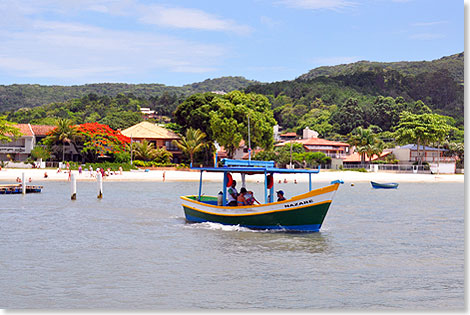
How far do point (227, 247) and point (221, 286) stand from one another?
593cm

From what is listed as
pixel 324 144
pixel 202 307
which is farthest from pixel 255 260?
pixel 324 144

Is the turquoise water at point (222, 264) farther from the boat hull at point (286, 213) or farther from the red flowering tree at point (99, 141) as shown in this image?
the red flowering tree at point (99, 141)

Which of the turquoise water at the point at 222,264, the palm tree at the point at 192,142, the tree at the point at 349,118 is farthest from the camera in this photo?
the tree at the point at 349,118

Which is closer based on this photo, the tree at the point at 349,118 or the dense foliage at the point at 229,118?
the dense foliage at the point at 229,118

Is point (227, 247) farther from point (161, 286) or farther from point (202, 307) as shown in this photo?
point (202, 307)

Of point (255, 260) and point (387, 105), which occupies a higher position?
point (387, 105)

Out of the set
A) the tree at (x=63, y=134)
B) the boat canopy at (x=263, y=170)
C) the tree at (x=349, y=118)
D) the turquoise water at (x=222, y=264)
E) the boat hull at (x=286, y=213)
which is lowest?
the turquoise water at (x=222, y=264)

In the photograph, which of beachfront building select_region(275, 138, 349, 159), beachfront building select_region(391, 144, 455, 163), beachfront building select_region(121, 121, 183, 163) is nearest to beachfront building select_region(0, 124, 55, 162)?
beachfront building select_region(121, 121, 183, 163)

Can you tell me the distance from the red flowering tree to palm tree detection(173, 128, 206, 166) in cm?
913

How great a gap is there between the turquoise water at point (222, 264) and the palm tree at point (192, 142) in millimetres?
52964

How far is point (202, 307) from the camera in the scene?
13.5 metres

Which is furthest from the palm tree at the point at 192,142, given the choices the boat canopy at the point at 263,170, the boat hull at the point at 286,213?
the boat hull at the point at 286,213

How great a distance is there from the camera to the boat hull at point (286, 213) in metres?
22.7

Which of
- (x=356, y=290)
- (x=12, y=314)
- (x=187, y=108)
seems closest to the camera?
(x=12, y=314)
